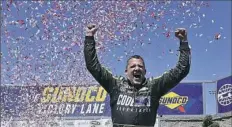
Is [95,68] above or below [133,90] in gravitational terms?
above

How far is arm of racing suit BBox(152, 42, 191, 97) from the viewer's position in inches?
171

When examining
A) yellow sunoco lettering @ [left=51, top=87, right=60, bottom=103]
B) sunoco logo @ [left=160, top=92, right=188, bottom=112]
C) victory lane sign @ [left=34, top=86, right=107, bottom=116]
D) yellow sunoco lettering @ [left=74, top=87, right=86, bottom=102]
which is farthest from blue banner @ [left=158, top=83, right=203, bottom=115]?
yellow sunoco lettering @ [left=51, top=87, right=60, bottom=103]

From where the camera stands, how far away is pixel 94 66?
14.2 feet

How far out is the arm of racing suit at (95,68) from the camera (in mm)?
4332

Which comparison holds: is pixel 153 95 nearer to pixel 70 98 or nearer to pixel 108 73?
pixel 108 73

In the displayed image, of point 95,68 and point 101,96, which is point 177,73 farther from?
point 101,96

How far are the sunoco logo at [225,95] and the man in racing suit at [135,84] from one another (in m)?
26.0

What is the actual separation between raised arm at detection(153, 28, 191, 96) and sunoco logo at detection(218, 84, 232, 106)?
25907 mm

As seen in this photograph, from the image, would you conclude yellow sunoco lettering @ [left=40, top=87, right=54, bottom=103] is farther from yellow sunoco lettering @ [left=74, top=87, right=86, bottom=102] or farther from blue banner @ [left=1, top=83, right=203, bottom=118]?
yellow sunoco lettering @ [left=74, top=87, right=86, bottom=102]

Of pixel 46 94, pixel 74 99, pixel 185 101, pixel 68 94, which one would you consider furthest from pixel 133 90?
pixel 74 99

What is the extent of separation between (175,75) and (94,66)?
718mm

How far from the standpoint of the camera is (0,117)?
90.5 feet

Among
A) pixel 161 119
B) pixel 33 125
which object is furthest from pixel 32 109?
pixel 161 119

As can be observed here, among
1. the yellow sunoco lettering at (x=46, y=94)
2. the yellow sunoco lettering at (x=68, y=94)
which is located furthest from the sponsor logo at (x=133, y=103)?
the yellow sunoco lettering at (x=68, y=94)
